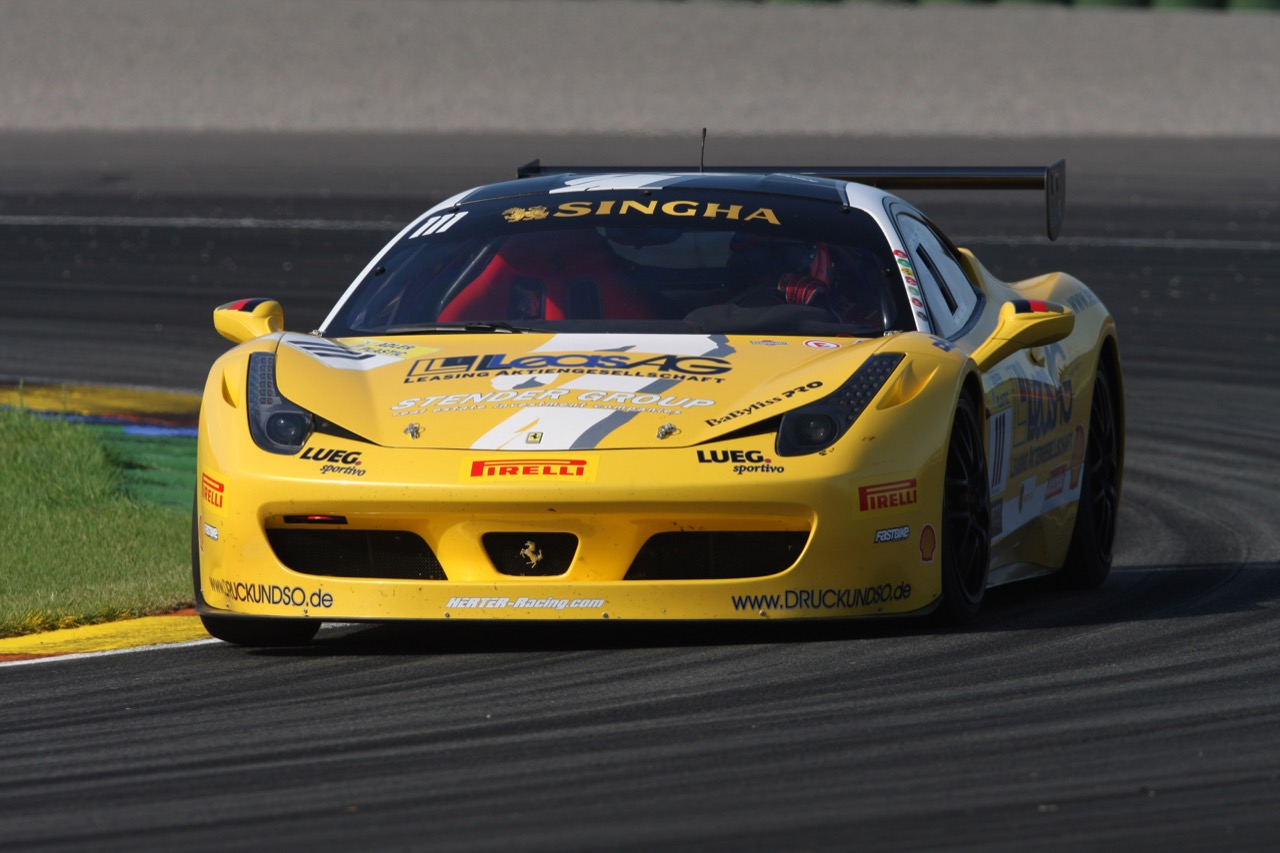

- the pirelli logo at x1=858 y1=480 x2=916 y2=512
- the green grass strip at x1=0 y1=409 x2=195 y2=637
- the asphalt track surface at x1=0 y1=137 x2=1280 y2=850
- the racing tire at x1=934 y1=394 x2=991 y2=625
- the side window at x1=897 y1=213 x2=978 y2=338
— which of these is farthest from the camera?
the green grass strip at x1=0 y1=409 x2=195 y2=637

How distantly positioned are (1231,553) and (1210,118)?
24.1 meters

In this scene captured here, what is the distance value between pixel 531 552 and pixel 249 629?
935mm

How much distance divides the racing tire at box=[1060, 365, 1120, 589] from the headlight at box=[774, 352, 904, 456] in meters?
1.84

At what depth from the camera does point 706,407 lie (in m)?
5.87

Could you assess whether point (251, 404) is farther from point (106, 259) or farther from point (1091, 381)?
point (106, 259)

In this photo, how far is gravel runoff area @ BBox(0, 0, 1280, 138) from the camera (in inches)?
1238

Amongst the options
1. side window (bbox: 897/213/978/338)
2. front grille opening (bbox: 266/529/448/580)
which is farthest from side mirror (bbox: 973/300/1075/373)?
front grille opening (bbox: 266/529/448/580)

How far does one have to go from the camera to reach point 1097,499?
7934 mm

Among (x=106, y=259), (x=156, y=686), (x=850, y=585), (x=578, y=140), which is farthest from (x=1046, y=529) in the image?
(x=578, y=140)

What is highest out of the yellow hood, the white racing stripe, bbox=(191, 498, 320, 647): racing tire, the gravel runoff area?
the yellow hood

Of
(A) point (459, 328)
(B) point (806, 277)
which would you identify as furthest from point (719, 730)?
(B) point (806, 277)

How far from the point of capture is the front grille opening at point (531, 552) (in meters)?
5.74

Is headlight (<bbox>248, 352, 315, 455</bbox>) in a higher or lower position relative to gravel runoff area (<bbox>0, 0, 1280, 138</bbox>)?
higher

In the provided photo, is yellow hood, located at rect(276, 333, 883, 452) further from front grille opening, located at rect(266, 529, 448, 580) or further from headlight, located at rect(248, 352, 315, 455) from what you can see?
front grille opening, located at rect(266, 529, 448, 580)
